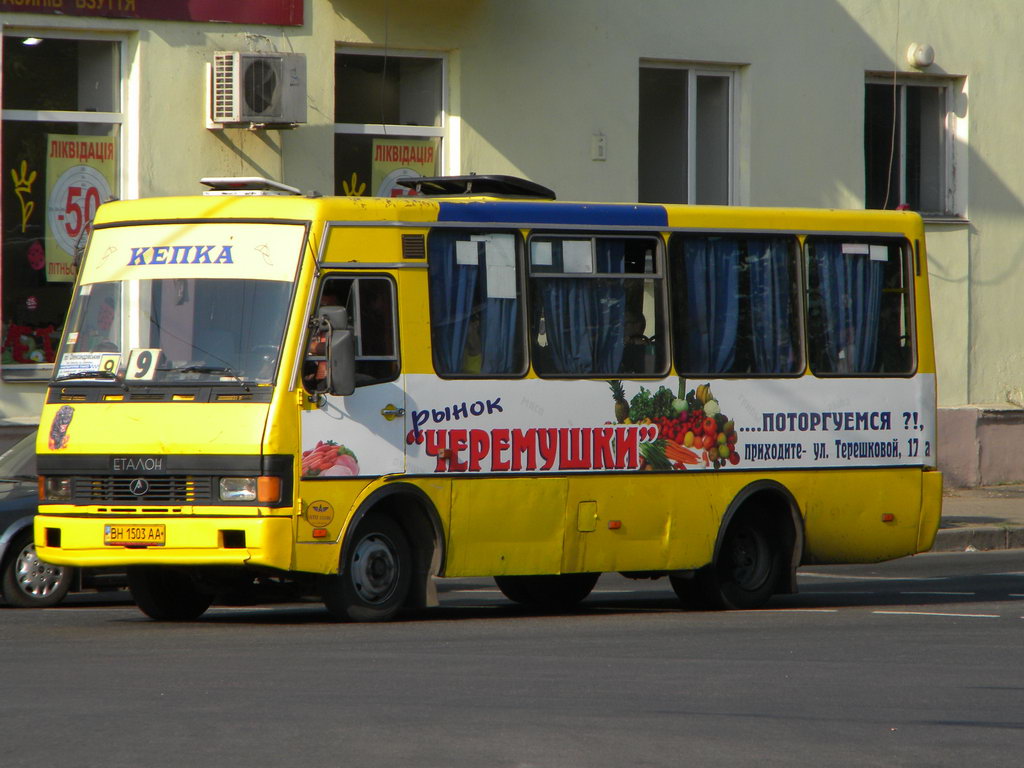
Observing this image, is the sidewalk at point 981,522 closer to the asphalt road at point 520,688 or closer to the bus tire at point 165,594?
the asphalt road at point 520,688

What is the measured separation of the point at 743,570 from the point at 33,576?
4984 mm

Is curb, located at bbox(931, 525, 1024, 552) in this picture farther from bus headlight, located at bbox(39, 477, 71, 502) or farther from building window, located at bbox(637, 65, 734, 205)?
bus headlight, located at bbox(39, 477, 71, 502)

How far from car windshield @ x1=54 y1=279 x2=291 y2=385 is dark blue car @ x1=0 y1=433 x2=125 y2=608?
1852 millimetres

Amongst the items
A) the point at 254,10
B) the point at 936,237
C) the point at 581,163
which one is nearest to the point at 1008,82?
the point at 936,237

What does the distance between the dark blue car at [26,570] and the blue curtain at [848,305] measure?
17.8ft

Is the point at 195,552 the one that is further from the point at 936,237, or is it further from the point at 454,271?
the point at 936,237

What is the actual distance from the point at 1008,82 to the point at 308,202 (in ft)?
47.7

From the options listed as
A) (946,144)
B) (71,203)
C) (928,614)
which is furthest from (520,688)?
(946,144)

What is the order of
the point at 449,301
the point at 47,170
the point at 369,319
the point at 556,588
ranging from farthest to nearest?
the point at 47,170, the point at 556,588, the point at 449,301, the point at 369,319

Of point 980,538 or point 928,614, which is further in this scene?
point 980,538

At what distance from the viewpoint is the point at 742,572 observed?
13.4 meters

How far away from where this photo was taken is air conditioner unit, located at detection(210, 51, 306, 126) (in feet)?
60.3

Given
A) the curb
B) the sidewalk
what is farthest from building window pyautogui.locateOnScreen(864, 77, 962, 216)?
the curb

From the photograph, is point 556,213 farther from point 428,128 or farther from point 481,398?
point 428,128
